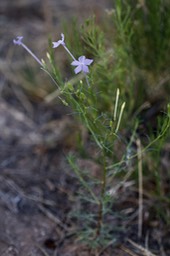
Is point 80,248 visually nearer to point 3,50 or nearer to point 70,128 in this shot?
point 70,128

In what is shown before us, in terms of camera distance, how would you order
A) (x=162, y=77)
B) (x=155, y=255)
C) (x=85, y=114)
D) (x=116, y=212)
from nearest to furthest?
(x=85, y=114) → (x=155, y=255) → (x=116, y=212) → (x=162, y=77)

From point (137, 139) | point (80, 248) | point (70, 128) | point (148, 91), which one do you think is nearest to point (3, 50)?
point (70, 128)

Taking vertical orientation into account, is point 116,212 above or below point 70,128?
below

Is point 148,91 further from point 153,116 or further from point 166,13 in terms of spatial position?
point 166,13

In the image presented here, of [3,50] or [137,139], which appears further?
[3,50]

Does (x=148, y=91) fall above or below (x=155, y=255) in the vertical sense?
above

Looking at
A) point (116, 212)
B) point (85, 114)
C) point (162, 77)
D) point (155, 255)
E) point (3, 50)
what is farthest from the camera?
point (3, 50)

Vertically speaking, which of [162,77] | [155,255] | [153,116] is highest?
[162,77]

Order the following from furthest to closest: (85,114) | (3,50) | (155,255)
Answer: (3,50) → (155,255) → (85,114)

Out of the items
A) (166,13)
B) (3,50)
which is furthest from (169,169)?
(3,50)

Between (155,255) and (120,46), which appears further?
(120,46)
